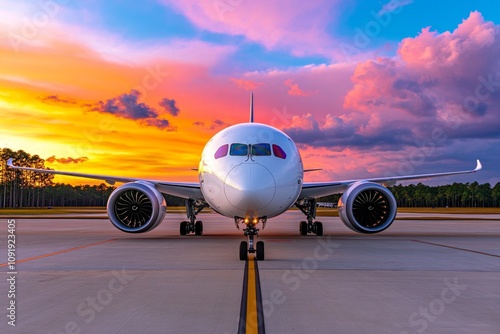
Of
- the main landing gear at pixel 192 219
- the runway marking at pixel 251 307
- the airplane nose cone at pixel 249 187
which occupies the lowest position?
the runway marking at pixel 251 307

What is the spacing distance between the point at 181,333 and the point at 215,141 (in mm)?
9188

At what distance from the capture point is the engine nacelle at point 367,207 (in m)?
17.3

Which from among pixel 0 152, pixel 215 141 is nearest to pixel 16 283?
pixel 215 141

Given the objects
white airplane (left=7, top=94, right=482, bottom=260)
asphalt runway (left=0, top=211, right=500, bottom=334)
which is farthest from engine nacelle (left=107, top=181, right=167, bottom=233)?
asphalt runway (left=0, top=211, right=500, bottom=334)

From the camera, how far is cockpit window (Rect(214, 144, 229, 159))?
42.3 ft

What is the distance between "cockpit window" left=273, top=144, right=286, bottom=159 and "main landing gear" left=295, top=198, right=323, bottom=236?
6633mm

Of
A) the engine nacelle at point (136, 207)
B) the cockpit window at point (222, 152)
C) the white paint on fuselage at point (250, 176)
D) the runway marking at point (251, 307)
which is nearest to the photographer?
the runway marking at point (251, 307)

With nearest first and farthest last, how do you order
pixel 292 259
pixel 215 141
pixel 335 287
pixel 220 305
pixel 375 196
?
pixel 220 305
pixel 335 287
pixel 292 259
pixel 215 141
pixel 375 196

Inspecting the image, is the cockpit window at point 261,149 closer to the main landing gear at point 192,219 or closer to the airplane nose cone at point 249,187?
the airplane nose cone at point 249,187

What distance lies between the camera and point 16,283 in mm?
8039

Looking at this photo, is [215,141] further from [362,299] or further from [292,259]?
[362,299]

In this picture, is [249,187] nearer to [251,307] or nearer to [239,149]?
[239,149]

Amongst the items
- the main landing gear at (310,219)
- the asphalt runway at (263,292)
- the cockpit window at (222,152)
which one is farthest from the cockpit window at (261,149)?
the main landing gear at (310,219)

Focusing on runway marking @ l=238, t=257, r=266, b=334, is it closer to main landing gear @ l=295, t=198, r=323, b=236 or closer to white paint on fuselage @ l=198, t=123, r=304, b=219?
white paint on fuselage @ l=198, t=123, r=304, b=219
